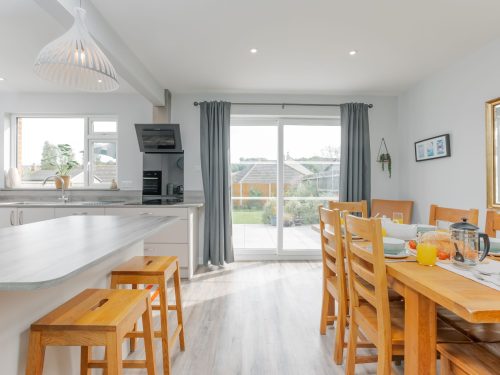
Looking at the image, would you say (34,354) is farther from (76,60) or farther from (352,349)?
(352,349)

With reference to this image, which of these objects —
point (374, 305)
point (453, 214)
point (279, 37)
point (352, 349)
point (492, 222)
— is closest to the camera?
point (374, 305)

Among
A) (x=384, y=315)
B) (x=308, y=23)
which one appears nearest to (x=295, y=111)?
(x=308, y=23)

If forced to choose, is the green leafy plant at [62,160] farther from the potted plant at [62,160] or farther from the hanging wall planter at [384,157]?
the hanging wall planter at [384,157]

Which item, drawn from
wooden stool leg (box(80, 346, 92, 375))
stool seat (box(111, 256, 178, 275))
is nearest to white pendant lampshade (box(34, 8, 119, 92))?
stool seat (box(111, 256, 178, 275))

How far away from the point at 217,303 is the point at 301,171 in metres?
2.33

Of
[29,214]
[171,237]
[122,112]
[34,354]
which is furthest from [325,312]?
[122,112]

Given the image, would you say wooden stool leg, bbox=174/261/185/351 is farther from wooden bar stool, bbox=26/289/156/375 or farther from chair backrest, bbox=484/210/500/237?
chair backrest, bbox=484/210/500/237

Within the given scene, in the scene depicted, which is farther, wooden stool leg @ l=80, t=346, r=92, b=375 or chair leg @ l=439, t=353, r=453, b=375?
wooden stool leg @ l=80, t=346, r=92, b=375

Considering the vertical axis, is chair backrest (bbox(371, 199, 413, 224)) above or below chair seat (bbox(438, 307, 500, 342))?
above

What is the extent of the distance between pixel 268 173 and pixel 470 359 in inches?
138

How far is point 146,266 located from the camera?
180 centimetres

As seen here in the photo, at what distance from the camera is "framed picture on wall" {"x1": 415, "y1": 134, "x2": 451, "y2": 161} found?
3.30m

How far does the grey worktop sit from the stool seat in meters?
0.22

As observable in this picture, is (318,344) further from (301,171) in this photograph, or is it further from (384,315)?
(301,171)
